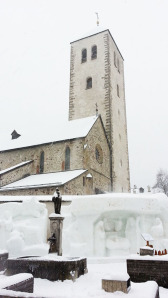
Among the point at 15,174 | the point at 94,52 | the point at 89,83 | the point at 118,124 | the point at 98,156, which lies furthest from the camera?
the point at 94,52

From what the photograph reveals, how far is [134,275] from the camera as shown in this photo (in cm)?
701

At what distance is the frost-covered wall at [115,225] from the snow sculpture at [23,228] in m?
1.48

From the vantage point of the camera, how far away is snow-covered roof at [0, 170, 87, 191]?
71.6 ft

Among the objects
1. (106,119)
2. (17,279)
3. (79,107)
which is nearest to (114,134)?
(106,119)

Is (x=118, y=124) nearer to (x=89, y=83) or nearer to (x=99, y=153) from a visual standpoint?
(x=89, y=83)

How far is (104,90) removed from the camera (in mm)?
33062

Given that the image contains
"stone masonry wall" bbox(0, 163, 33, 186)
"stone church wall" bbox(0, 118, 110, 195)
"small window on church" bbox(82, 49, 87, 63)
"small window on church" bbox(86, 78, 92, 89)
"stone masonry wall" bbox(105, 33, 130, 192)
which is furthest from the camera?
"small window on church" bbox(82, 49, 87, 63)

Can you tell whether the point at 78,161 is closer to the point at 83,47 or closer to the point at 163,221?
the point at 163,221

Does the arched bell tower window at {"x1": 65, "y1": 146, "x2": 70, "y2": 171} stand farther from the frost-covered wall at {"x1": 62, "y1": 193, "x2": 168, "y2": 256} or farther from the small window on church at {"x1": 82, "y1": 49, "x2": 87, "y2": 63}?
the small window on church at {"x1": 82, "y1": 49, "x2": 87, "y2": 63}

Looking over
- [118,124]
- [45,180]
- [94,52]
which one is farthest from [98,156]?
[94,52]

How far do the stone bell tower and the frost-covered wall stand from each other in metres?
17.1

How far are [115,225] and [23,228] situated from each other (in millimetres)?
4365

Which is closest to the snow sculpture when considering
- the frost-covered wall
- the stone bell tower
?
the frost-covered wall

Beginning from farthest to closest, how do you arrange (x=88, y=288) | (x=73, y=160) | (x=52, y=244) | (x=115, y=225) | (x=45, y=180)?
(x=73, y=160) → (x=45, y=180) → (x=115, y=225) → (x=52, y=244) → (x=88, y=288)
